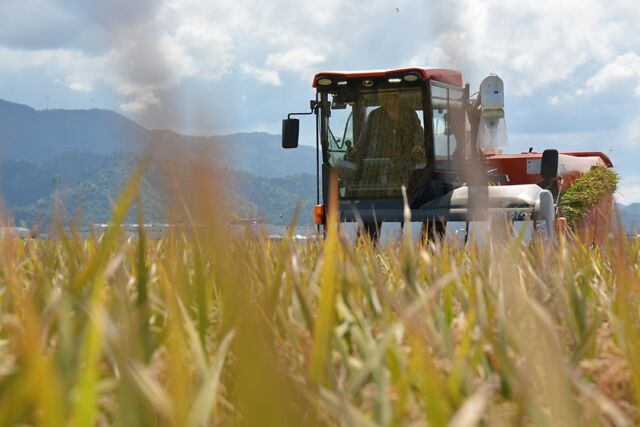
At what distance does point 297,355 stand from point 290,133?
332 inches

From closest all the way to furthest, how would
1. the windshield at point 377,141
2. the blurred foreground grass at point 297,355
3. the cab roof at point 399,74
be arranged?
the blurred foreground grass at point 297,355, the cab roof at point 399,74, the windshield at point 377,141

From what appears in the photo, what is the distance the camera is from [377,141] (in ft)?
32.3

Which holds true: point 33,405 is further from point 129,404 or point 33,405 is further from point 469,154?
point 469,154

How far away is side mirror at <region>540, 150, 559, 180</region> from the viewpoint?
9.42m

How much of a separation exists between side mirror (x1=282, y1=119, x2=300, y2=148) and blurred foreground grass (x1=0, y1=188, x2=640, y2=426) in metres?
7.63

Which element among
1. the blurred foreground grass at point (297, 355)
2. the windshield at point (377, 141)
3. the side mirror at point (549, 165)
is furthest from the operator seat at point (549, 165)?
the blurred foreground grass at point (297, 355)

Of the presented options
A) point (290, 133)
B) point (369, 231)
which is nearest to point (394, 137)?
point (290, 133)

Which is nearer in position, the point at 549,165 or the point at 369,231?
the point at 369,231

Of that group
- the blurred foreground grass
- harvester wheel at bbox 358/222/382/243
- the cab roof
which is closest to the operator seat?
the cab roof

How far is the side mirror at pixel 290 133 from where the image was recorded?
369 inches

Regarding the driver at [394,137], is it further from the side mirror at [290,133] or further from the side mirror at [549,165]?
the side mirror at [549,165]

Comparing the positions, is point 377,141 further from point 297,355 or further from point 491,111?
point 297,355

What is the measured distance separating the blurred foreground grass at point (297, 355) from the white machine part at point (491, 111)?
28.1 feet

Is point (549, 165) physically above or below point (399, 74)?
below
